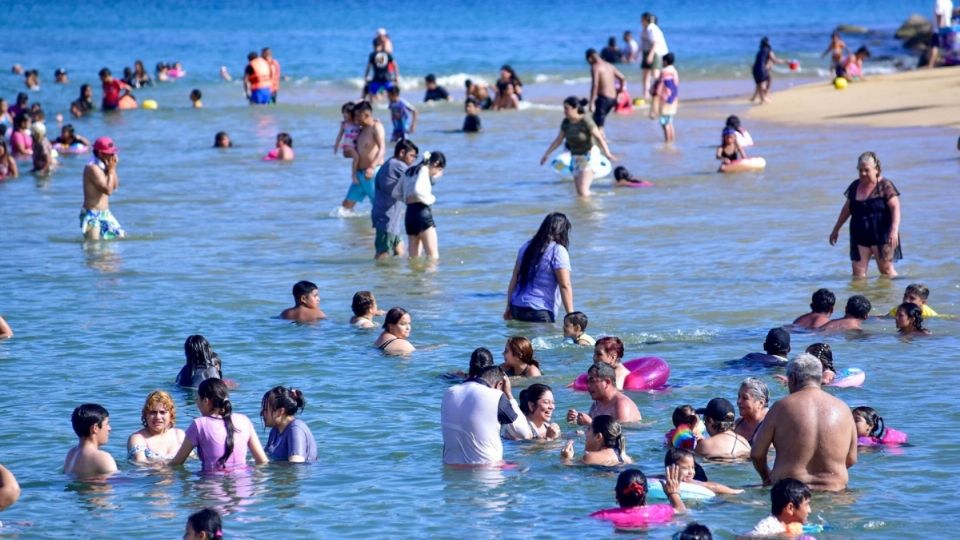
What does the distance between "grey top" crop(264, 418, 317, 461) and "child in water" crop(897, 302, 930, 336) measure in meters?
6.12

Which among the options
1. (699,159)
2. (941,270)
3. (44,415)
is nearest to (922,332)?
(941,270)

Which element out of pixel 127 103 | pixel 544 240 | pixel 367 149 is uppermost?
pixel 127 103

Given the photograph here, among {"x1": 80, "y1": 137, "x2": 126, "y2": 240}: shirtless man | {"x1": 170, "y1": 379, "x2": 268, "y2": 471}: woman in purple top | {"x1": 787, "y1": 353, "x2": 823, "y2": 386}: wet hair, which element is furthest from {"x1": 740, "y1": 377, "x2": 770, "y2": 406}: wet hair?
{"x1": 80, "y1": 137, "x2": 126, "y2": 240}: shirtless man

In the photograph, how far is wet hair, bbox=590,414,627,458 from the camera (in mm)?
10977

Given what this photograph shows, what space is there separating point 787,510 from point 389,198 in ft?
34.8

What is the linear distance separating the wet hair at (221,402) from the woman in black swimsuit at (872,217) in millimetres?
8223

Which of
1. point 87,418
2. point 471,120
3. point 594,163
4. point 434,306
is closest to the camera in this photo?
point 87,418

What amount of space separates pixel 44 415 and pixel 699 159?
17.3 m

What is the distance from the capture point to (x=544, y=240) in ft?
49.4

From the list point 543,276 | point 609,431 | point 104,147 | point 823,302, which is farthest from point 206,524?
point 104,147

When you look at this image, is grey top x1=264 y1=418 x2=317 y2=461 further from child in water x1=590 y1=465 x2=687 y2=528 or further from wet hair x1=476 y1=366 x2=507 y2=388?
child in water x1=590 y1=465 x2=687 y2=528

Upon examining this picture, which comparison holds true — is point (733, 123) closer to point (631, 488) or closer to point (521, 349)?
point (521, 349)

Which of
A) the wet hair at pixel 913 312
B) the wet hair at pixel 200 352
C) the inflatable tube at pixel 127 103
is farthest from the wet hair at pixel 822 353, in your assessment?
the inflatable tube at pixel 127 103

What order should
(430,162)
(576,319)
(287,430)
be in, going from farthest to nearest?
(430,162) → (576,319) → (287,430)
